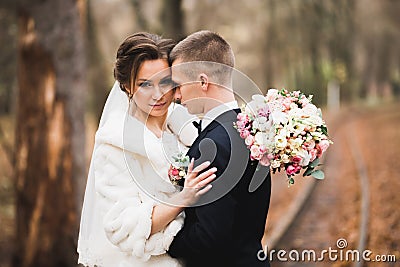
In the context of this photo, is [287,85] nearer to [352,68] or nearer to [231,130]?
[352,68]

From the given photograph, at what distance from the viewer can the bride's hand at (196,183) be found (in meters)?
2.50

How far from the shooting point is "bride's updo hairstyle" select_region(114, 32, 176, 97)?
280 centimetres

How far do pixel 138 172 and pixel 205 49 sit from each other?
616mm

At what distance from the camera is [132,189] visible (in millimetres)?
2764

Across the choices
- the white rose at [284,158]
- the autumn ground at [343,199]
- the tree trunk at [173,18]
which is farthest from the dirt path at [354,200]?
the white rose at [284,158]

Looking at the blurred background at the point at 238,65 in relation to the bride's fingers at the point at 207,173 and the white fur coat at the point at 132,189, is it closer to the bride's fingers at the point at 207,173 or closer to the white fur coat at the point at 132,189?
the white fur coat at the point at 132,189

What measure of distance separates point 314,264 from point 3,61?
5497mm

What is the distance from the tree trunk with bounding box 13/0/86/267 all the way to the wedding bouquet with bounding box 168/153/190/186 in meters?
4.90

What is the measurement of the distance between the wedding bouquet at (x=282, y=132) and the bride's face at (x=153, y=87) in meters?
0.38

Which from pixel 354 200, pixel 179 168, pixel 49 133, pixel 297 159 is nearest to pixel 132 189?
pixel 179 168

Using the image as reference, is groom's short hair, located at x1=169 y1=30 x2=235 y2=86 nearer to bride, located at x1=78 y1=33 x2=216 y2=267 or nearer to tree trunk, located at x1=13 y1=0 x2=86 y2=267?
bride, located at x1=78 y1=33 x2=216 y2=267

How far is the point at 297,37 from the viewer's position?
44.2ft

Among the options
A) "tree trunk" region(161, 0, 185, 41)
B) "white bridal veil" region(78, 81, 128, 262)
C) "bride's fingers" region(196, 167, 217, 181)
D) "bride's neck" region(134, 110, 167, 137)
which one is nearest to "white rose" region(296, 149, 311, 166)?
"bride's fingers" region(196, 167, 217, 181)

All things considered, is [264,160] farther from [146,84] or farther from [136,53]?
[136,53]
